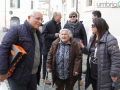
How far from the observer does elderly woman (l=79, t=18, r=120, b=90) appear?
273 cm

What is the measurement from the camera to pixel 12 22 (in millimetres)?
33531

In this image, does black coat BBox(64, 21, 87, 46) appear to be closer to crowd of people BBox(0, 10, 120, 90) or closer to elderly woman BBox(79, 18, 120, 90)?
crowd of people BBox(0, 10, 120, 90)

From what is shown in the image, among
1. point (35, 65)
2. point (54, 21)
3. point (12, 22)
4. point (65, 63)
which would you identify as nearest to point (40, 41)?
→ point (35, 65)

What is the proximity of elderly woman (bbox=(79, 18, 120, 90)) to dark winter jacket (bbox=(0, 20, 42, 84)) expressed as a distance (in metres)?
1.10

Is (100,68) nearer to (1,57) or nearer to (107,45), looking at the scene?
(107,45)

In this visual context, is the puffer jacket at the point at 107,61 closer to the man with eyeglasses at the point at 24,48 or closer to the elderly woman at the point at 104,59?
the elderly woman at the point at 104,59

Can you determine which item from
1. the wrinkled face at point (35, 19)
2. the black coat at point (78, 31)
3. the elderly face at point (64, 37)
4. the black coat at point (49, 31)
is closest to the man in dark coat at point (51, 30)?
the black coat at point (49, 31)

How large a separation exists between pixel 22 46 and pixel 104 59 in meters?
1.33

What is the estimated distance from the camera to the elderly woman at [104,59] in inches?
107

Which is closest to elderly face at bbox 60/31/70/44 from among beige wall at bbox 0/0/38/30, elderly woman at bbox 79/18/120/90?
elderly woman at bbox 79/18/120/90

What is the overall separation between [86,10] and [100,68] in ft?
19.2

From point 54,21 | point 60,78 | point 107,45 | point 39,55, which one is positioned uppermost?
point 54,21

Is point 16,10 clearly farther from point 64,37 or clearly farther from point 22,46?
point 22,46

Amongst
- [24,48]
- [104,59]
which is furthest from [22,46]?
[104,59]
